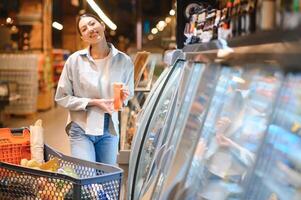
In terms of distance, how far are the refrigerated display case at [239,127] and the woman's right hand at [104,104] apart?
39.5 inches

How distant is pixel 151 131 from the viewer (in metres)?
3.02

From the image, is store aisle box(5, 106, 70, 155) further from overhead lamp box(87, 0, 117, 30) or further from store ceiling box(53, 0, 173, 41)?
store ceiling box(53, 0, 173, 41)

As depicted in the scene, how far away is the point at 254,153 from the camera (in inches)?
55.0

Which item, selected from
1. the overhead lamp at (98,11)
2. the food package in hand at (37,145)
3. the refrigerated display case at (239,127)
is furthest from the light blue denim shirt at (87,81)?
the refrigerated display case at (239,127)

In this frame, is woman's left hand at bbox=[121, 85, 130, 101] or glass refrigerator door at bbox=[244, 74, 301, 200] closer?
glass refrigerator door at bbox=[244, 74, 301, 200]

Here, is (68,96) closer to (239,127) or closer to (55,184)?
(55,184)

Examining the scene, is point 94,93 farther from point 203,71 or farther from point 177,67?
point 203,71

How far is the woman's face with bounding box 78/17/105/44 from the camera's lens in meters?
3.33

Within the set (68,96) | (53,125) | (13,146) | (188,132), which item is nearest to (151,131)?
(68,96)

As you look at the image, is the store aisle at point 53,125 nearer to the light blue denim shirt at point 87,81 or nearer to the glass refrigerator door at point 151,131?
the light blue denim shirt at point 87,81

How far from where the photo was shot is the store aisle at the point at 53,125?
23.1 ft

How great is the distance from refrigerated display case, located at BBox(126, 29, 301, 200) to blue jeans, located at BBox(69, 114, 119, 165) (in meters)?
1.01

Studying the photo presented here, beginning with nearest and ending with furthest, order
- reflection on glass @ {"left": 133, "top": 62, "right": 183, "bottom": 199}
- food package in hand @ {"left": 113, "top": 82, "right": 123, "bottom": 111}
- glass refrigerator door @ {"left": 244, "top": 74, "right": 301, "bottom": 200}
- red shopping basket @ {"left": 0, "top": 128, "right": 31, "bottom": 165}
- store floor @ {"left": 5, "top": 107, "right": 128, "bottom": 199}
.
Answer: glass refrigerator door @ {"left": 244, "top": 74, "right": 301, "bottom": 200} < red shopping basket @ {"left": 0, "top": 128, "right": 31, "bottom": 165} < reflection on glass @ {"left": 133, "top": 62, "right": 183, "bottom": 199} < food package in hand @ {"left": 113, "top": 82, "right": 123, "bottom": 111} < store floor @ {"left": 5, "top": 107, "right": 128, "bottom": 199}

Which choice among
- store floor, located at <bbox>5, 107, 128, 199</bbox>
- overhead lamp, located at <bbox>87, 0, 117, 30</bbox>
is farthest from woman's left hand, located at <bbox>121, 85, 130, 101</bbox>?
store floor, located at <bbox>5, 107, 128, 199</bbox>
